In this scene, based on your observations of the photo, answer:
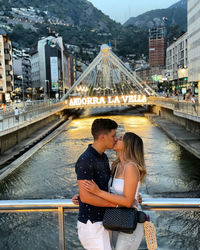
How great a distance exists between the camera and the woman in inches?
99.4

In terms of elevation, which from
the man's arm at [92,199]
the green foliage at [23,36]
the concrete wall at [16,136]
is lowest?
the concrete wall at [16,136]

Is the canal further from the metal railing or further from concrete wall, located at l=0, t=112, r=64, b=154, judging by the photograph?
the metal railing

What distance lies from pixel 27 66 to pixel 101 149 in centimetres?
11945

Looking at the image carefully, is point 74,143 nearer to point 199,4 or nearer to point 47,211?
point 47,211

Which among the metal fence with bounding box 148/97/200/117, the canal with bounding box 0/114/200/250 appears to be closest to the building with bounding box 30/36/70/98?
the metal fence with bounding box 148/97/200/117

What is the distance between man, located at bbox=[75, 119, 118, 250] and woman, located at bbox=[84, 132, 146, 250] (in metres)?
0.06

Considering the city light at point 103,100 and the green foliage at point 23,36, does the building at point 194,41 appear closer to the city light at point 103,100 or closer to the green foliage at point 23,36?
the city light at point 103,100

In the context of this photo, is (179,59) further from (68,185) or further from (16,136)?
(68,185)

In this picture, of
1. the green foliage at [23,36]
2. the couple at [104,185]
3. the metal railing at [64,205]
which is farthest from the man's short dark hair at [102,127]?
the green foliage at [23,36]

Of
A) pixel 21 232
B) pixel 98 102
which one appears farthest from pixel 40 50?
pixel 21 232

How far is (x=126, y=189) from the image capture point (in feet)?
8.39

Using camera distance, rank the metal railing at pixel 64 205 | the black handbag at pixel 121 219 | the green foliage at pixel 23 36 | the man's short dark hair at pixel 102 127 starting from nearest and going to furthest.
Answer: the black handbag at pixel 121 219, the metal railing at pixel 64 205, the man's short dark hair at pixel 102 127, the green foliage at pixel 23 36

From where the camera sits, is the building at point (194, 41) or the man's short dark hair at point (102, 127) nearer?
the man's short dark hair at point (102, 127)

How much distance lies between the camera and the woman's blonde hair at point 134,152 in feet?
8.61
